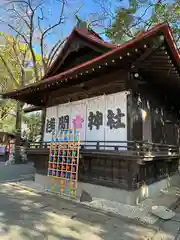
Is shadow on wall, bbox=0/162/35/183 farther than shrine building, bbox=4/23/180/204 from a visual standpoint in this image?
Yes

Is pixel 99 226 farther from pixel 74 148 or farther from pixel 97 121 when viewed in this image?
pixel 97 121

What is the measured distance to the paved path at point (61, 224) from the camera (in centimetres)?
334

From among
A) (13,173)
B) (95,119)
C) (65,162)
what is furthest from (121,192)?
(13,173)

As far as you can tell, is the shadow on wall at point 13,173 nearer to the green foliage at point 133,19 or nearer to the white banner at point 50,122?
the white banner at point 50,122

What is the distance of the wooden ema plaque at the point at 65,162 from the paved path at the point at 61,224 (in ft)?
2.54

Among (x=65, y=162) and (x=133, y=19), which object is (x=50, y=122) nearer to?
(x=65, y=162)

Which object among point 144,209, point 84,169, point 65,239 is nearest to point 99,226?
point 65,239

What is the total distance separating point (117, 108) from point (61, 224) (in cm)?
355

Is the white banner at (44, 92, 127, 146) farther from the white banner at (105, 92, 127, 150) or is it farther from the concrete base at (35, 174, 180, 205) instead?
the concrete base at (35, 174, 180, 205)

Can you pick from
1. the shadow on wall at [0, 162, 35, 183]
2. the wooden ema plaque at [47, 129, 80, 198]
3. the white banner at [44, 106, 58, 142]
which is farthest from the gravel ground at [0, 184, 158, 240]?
the shadow on wall at [0, 162, 35, 183]

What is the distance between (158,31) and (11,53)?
639 inches

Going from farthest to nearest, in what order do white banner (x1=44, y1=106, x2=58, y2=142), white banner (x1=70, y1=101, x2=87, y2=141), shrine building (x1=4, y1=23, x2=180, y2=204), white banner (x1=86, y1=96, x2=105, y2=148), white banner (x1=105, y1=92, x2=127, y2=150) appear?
white banner (x1=44, y1=106, x2=58, y2=142)
white banner (x1=70, y1=101, x2=87, y2=141)
white banner (x1=86, y1=96, x2=105, y2=148)
white banner (x1=105, y1=92, x2=127, y2=150)
shrine building (x1=4, y1=23, x2=180, y2=204)

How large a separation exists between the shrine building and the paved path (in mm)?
1227

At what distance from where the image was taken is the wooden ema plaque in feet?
18.6
